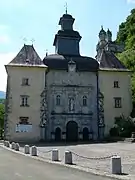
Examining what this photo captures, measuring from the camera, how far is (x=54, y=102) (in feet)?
134

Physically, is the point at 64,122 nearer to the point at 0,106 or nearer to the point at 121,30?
the point at 0,106

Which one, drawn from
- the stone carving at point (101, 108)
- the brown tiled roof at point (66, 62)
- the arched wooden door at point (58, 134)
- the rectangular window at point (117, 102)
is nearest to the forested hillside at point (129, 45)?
the rectangular window at point (117, 102)

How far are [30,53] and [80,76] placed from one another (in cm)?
868

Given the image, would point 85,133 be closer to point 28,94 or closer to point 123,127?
point 123,127

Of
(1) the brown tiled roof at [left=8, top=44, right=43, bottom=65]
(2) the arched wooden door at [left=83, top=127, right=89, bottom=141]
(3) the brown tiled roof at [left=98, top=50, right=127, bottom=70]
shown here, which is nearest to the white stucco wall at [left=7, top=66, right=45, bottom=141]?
(1) the brown tiled roof at [left=8, top=44, right=43, bottom=65]

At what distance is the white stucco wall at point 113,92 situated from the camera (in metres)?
41.7

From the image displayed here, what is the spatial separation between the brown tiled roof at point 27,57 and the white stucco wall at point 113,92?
9934 mm

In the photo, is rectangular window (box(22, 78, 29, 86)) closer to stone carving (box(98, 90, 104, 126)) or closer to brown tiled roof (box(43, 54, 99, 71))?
brown tiled roof (box(43, 54, 99, 71))

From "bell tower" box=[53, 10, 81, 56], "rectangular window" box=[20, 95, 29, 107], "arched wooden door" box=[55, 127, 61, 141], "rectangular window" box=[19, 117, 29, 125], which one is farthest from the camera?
"bell tower" box=[53, 10, 81, 56]

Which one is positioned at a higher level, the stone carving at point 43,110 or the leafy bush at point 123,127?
the stone carving at point 43,110

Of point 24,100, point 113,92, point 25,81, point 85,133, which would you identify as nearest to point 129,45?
point 113,92

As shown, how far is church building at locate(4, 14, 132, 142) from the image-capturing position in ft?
130

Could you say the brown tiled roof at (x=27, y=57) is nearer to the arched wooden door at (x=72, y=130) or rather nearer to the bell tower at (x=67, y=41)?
the bell tower at (x=67, y=41)

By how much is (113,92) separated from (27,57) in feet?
46.1
